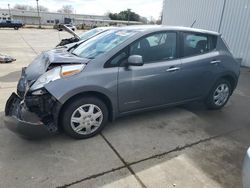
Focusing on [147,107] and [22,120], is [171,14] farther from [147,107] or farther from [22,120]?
[22,120]

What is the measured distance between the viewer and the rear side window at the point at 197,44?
3.73 meters

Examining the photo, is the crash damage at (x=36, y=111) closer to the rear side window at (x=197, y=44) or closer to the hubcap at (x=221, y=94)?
the rear side window at (x=197, y=44)

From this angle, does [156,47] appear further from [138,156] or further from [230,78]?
[230,78]

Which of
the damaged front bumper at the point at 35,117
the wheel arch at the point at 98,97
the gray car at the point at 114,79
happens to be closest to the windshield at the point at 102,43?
the gray car at the point at 114,79

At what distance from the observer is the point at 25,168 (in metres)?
2.51

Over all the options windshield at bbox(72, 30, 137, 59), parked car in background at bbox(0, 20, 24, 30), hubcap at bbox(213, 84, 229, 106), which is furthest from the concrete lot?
parked car in background at bbox(0, 20, 24, 30)

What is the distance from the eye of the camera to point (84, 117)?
3.01 meters

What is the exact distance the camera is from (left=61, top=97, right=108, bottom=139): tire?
2902mm

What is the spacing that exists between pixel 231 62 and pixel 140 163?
9.38ft

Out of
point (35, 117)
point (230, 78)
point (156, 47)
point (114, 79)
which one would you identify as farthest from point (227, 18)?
point (35, 117)

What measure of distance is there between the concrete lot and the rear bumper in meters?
0.27

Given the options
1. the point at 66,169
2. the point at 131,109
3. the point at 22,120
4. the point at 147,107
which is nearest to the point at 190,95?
the point at 147,107

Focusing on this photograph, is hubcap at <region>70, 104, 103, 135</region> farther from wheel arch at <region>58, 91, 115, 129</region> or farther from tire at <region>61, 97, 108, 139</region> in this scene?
wheel arch at <region>58, 91, 115, 129</region>

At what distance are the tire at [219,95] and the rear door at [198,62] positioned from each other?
0.23 meters
